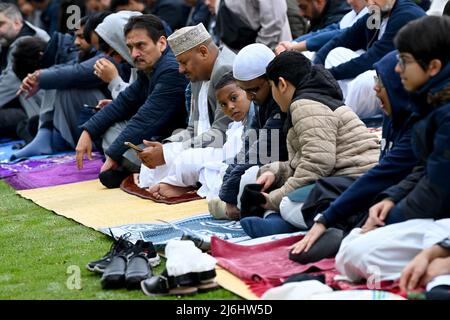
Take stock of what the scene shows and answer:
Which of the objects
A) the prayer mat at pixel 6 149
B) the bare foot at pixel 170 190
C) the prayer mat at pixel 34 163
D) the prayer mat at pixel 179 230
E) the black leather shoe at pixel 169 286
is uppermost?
the black leather shoe at pixel 169 286

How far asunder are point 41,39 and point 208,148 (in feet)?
14.2

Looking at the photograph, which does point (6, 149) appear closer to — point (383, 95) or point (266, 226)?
point (266, 226)

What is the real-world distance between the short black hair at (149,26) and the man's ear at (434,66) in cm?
380

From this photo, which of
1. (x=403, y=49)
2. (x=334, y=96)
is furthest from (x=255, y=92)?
(x=403, y=49)

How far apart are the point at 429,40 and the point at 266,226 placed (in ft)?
5.34

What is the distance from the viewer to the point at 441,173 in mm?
4277

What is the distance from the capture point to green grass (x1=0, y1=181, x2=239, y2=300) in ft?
15.7

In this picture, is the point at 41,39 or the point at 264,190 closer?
the point at 264,190

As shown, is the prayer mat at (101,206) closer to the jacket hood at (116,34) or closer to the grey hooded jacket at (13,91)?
the jacket hood at (116,34)

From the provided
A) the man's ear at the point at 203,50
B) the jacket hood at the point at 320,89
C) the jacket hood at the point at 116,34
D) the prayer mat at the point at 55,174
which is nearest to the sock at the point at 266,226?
the jacket hood at the point at 320,89

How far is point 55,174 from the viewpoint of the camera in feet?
28.9

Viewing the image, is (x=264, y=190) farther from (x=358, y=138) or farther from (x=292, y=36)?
(x=292, y=36)

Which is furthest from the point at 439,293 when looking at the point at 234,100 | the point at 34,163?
the point at 34,163

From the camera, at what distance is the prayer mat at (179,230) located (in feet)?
18.9
